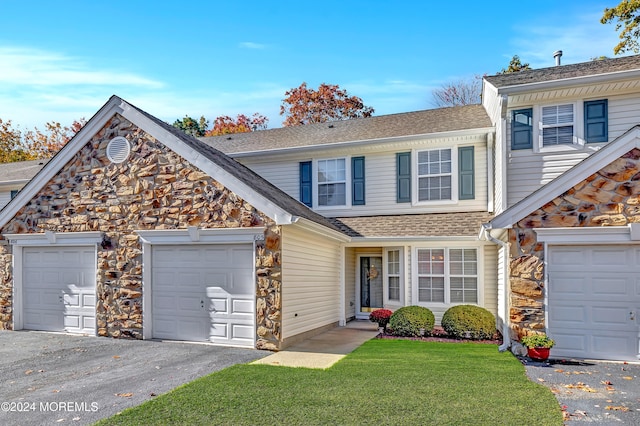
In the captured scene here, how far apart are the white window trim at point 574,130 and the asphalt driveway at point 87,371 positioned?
780 cm

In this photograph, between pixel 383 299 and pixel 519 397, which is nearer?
pixel 519 397

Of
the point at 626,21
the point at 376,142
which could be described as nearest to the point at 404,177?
the point at 376,142

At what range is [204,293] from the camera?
10.6m

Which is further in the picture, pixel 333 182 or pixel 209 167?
pixel 333 182

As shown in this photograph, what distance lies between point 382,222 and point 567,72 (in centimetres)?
604

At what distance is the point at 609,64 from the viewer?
1142 cm

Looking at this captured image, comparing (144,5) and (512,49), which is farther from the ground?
(512,49)

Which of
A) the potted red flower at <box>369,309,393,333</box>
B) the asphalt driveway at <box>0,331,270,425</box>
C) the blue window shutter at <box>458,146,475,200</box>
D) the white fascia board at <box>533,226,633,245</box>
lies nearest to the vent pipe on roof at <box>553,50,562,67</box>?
the blue window shutter at <box>458,146,475,200</box>

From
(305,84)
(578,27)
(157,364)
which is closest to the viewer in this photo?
(157,364)

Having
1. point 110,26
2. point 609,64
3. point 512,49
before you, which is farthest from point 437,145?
point 512,49

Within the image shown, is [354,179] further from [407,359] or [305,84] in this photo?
[305,84]

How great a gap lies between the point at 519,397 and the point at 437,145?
846cm

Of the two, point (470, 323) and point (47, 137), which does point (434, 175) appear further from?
point (47, 137)

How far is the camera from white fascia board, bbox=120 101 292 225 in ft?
32.2
